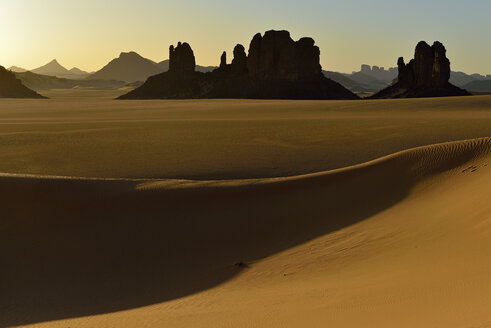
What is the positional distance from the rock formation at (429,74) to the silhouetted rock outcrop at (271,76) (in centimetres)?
1024

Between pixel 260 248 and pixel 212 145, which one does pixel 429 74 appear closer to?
pixel 212 145

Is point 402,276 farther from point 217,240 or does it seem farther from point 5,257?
point 5,257

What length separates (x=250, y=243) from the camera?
35.6ft

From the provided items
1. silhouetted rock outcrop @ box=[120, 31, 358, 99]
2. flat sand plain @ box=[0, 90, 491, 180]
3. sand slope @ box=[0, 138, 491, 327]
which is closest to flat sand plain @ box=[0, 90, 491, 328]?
sand slope @ box=[0, 138, 491, 327]

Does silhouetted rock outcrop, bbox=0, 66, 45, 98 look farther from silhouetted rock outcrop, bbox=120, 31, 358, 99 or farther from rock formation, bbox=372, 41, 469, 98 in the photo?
rock formation, bbox=372, 41, 469, 98

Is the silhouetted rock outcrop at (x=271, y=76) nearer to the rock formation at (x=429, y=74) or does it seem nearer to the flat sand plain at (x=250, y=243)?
the rock formation at (x=429, y=74)

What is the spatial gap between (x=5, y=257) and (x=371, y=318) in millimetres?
7185

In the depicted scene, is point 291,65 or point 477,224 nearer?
point 477,224

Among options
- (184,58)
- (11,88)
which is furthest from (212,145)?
(11,88)

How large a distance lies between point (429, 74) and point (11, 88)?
79.4m

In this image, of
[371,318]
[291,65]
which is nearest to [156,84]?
[291,65]

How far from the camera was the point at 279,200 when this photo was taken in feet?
41.7

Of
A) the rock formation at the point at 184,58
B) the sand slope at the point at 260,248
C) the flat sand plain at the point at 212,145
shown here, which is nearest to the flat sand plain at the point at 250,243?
the sand slope at the point at 260,248

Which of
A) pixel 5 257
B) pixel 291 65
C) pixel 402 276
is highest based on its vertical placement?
pixel 291 65
